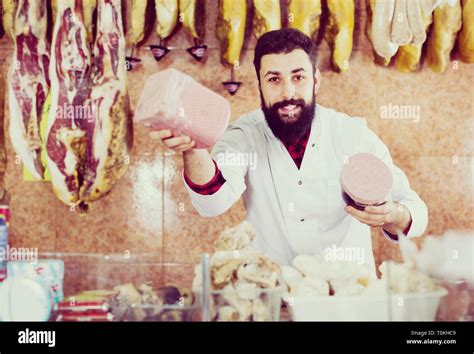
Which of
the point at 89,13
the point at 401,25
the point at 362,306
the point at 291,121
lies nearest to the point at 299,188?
the point at 291,121

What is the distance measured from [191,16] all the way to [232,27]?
0.18 meters

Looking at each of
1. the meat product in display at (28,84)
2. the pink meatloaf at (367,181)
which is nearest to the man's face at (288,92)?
the pink meatloaf at (367,181)

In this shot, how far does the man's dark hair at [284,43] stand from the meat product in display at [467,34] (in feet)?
2.04

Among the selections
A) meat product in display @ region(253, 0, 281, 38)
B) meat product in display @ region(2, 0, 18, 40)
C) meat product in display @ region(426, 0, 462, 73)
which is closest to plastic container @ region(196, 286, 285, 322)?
meat product in display @ region(253, 0, 281, 38)

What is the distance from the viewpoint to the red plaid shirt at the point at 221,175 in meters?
2.60

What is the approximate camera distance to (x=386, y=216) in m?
2.59

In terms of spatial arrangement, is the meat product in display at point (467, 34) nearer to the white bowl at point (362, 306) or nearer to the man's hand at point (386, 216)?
the man's hand at point (386, 216)

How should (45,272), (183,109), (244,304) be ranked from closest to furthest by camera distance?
(183,109)
(244,304)
(45,272)

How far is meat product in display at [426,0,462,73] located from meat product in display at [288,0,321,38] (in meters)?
0.49

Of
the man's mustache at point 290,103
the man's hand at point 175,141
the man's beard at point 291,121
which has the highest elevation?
the man's mustache at point 290,103

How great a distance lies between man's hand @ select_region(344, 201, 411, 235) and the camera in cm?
256

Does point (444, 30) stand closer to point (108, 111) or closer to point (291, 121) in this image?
point (291, 121)

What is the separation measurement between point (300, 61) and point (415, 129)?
56 cm

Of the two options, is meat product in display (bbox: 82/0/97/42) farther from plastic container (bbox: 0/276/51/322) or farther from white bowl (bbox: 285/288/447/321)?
white bowl (bbox: 285/288/447/321)
